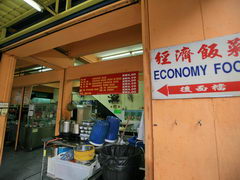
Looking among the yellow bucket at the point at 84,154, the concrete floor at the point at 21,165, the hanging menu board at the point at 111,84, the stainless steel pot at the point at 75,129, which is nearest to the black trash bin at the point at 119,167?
the yellow bucket at the point at 84,154

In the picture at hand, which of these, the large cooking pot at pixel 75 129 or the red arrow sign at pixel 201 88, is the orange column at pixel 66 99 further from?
the red arrow sign at pixel 201 88

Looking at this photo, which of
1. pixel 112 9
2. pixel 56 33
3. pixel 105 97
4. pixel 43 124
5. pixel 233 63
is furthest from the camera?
pixel 105 97

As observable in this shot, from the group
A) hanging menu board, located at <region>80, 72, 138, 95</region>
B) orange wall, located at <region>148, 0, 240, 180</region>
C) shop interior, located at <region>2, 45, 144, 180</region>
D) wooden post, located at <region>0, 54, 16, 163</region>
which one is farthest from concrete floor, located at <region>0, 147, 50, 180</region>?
orange wall, located at <region>148, 0, 240, 180</region>

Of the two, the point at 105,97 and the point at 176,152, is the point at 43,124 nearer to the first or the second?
the point at 105,97

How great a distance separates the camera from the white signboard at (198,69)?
0.81 metres

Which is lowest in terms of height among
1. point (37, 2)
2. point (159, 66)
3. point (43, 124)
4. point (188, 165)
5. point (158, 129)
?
point (43, 124)

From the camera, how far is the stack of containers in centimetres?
262

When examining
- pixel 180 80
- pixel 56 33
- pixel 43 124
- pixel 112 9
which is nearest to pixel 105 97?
pixel 43 124

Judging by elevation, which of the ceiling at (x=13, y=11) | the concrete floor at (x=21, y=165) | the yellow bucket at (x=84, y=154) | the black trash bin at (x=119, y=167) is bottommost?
the concrete floor at (x=21, y=165)

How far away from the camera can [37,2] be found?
4.98 ft

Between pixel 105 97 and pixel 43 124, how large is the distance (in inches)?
117

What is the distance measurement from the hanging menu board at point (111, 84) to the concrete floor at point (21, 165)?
7.64ft

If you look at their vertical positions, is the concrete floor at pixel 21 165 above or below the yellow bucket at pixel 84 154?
below

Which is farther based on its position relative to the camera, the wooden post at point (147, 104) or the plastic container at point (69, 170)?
the plastic container at point (69, 170)
